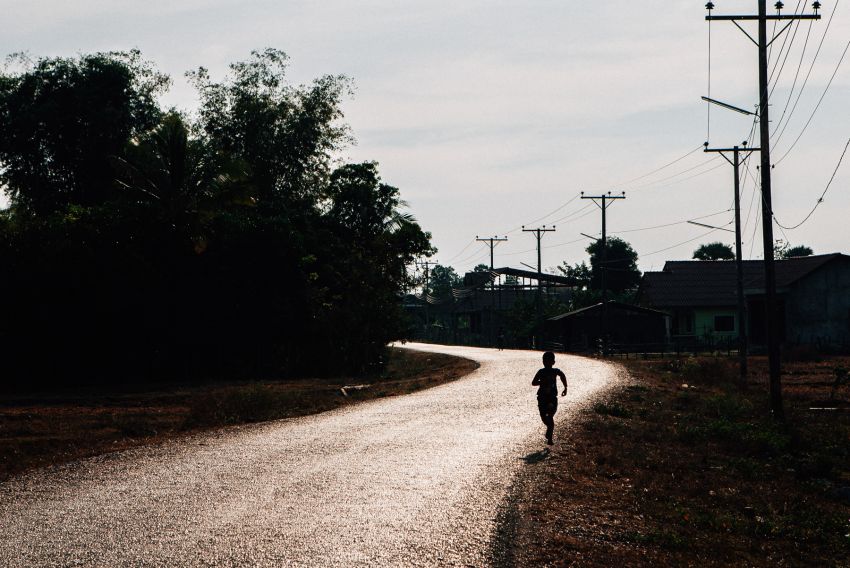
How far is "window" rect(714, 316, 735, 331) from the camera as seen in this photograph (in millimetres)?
66875

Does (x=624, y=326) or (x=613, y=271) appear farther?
(x=613, y=271)

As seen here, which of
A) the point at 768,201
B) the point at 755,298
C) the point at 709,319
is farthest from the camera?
the point at 709,319

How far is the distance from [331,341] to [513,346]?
37.4 meters

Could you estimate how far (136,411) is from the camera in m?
23.5

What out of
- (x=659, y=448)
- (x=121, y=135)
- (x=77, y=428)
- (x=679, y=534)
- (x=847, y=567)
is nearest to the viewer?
(x=847, y=567)

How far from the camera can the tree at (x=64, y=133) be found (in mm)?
49625

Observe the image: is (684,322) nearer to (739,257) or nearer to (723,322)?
(723,322)

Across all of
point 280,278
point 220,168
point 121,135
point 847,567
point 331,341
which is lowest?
point 847,567

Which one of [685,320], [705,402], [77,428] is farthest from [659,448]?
[685,320]

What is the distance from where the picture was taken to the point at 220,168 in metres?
36.4

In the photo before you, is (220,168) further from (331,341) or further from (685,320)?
(685,320)

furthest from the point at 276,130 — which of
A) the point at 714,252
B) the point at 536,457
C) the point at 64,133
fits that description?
the point at 714,252

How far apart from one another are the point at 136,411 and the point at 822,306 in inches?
1856

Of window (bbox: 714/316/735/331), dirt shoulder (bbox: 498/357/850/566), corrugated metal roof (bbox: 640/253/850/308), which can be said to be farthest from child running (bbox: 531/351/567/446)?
window (bbox: 714/316/735/331)
